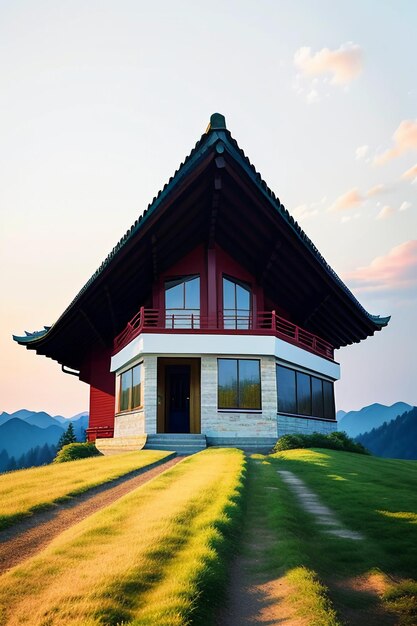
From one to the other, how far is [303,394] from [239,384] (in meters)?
5.13

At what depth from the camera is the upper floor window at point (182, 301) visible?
25.7m

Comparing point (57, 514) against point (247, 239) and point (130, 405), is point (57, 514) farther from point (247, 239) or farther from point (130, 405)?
point (247, 239)

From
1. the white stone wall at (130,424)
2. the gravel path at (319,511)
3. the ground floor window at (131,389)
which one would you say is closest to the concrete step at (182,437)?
the white stone wall at (130,424)

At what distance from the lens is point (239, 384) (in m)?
23.8

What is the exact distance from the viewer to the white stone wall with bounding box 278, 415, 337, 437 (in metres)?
24.3

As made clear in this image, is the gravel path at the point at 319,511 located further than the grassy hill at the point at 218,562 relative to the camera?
Yes

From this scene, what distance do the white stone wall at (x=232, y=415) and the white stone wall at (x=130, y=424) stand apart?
8.79 feet

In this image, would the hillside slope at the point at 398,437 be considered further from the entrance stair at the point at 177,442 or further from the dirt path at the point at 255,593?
the dirt path at the point at 255,593

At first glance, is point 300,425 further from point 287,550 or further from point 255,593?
point 255,593

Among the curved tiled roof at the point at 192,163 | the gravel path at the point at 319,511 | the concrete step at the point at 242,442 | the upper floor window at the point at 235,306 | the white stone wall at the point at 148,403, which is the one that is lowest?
the gravel path at the point at 319,511

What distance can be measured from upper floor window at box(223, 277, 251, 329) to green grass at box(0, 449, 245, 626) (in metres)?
16.6

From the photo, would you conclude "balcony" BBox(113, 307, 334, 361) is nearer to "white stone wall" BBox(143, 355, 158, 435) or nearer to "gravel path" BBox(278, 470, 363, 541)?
"white stone wall" BBox(143, 355, 158, 435)

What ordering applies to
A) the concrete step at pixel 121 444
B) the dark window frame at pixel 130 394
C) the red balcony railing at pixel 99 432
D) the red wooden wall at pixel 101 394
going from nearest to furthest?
the concrete step at pixel 121 444
the dark window frame at pixel 130 394
the red balcony railing at pixel 99 432
the red wooden wall at pixel 101 394

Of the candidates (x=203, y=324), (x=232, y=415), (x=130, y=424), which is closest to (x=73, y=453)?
(x=130, y=424)
